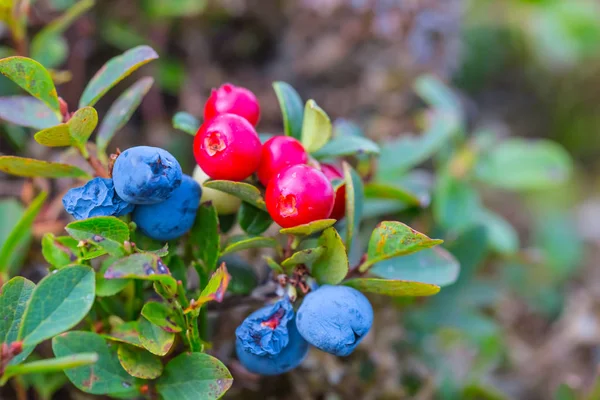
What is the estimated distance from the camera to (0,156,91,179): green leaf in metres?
0.87

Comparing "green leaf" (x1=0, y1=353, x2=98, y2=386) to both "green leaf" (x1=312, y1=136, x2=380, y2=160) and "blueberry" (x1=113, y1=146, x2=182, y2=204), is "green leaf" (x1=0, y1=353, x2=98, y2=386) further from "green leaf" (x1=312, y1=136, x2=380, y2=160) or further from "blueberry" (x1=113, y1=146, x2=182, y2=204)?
"green leaf" (x1=312, y1=136, x2=380, y2=160)

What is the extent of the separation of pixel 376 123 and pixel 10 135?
109 cm

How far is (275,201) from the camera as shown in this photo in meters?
0.82

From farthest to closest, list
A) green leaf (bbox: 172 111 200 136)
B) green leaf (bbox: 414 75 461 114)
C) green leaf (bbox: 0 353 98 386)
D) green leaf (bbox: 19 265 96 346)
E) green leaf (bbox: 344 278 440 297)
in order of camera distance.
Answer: green leaf (bbox: 414 75 461 114), green leaf (bbox: 172 111 200 136), green leaf (bbox: 344 278 440 297), green leaf (bbox: 19 265 96 346), green leaf (bbox: 0 353 98 386)

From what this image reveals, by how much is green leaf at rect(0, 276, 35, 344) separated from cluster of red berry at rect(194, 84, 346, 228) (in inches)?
11.9

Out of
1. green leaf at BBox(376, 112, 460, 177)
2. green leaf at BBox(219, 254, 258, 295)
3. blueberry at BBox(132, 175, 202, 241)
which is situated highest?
blueberry at BBox(132, 175, 202, 241)

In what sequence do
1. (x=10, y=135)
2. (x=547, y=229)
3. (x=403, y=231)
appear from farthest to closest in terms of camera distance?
(x=547, y=229), (x=10, y=135), (x=403, y=231)

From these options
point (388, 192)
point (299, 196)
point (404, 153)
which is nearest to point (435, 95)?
point (404, 153)

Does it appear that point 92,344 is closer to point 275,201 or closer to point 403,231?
point 275,201

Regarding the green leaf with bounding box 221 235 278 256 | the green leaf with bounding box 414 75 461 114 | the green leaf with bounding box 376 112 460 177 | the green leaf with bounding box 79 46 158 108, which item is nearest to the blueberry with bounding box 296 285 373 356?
the green leaf with bounding box 221 235 278 256

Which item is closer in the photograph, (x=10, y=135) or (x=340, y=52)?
(x=10, y=135)

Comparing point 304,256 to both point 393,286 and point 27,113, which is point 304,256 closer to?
point 393,286

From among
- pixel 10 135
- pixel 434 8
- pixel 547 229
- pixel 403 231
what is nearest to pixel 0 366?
pixel 403 231

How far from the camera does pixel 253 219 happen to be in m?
0.95
